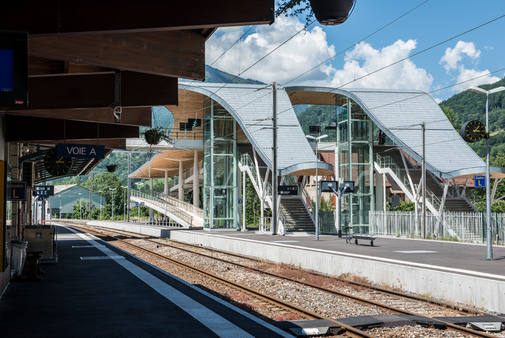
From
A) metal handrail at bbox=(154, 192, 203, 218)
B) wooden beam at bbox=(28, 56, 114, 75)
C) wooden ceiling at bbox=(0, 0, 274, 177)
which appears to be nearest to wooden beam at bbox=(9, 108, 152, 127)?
wooden ceiling at bbox=(0, 0, 274, 177)

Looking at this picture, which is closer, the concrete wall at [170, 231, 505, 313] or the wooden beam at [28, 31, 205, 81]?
the wooden beam at [28, 31, 205, 81]

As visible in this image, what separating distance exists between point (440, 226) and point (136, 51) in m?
26.2

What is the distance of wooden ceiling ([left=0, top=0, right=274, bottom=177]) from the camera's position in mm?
7434

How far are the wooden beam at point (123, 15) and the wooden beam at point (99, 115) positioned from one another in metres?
7.04

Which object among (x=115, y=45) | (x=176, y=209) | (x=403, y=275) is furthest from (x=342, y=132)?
(x=115, y=45)

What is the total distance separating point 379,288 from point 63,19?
10234 mm

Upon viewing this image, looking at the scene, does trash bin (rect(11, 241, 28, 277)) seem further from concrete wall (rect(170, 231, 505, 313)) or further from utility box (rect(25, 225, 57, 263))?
concrete wall (rect(170, 231, 505, 313))

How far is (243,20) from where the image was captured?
25.8 feet

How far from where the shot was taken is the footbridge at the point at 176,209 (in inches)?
2053

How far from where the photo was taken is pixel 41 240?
17.4m

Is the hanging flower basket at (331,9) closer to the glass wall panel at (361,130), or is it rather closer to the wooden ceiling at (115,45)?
the wooden ceiling at (115,45)

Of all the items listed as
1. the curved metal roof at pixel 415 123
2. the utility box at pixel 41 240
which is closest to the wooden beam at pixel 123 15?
the utility box at pixel 41 240

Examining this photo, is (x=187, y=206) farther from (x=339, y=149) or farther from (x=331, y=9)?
(x=331, y=9)

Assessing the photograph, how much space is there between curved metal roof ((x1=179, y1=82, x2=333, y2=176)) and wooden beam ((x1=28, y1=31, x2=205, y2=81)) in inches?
989
